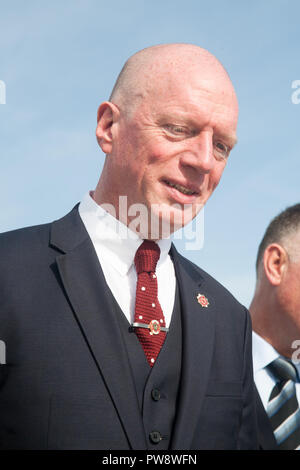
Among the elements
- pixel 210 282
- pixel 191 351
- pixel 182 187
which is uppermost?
pixel 182 187

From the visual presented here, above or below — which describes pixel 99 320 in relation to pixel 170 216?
below

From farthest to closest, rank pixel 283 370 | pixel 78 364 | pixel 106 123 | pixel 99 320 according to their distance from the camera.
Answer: pixel 283 370 < pixel 106 123 < pixel 99 320 < pixel 78 364

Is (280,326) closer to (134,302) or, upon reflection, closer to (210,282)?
(210,282)

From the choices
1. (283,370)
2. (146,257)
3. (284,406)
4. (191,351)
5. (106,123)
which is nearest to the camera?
(191,351)

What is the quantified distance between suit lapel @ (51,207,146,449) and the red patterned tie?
0.18m

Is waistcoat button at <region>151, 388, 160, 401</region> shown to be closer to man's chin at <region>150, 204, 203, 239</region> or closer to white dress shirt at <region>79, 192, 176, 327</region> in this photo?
white dress shirt at <region>79, 192, 176, 327</region>

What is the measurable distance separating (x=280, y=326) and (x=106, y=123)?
2.65m

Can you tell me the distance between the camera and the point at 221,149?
3.47 m

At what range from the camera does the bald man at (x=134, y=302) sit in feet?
9.55

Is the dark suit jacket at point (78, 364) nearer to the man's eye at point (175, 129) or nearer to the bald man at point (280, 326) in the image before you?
the man's eye at point (175, 129)

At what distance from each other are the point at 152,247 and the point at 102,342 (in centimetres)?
77

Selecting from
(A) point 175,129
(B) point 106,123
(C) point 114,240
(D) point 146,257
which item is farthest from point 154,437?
(B) point 106,123

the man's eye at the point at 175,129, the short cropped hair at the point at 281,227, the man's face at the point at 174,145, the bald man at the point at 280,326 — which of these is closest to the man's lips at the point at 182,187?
the man's face at the point at 174,145
